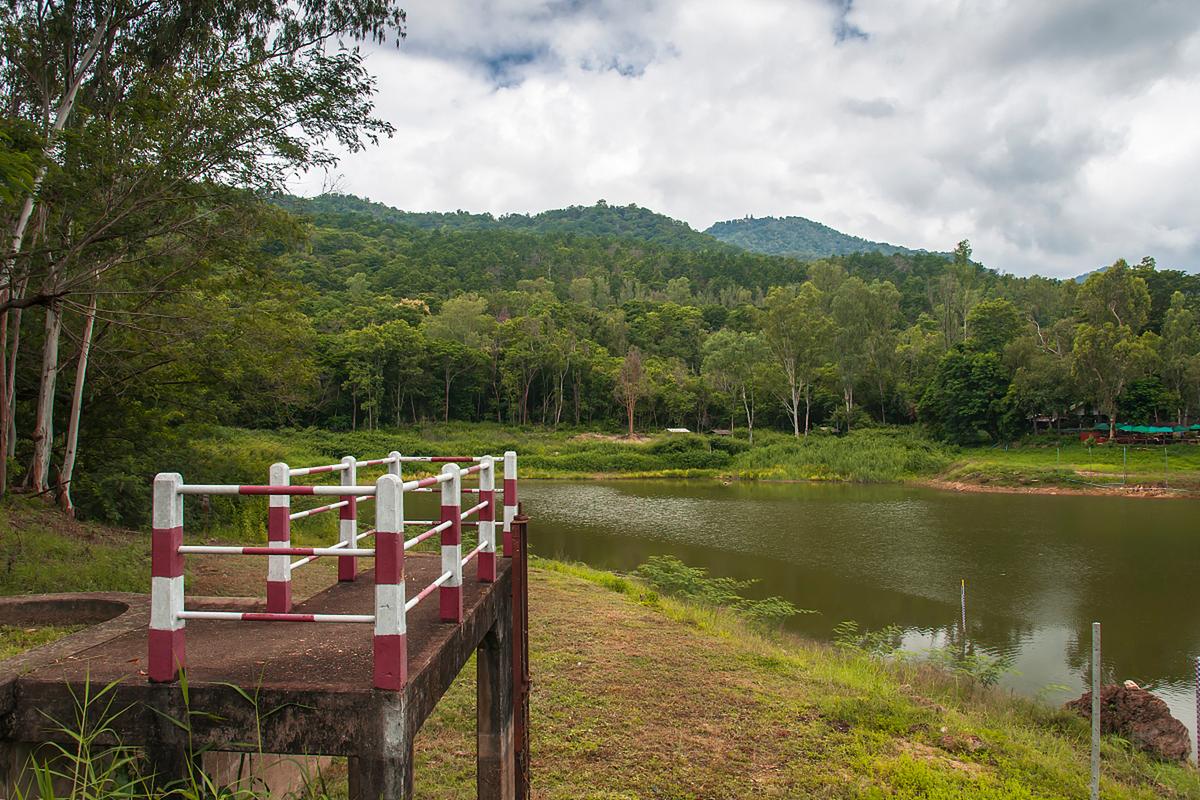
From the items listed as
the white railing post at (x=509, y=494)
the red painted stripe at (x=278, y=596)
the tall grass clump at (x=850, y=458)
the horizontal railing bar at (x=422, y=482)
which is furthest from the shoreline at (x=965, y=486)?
the red painted stripe at (x=278, y=596)

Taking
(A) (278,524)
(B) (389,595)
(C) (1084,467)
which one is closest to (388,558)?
(B) (389,595)

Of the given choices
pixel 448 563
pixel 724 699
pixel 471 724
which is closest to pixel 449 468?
pixel 448 563

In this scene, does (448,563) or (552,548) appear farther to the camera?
(552,548)

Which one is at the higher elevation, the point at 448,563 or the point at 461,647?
the point at 448,563

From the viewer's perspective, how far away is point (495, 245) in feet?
325

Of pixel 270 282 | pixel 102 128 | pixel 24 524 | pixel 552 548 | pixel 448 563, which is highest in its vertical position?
pixel 102 128

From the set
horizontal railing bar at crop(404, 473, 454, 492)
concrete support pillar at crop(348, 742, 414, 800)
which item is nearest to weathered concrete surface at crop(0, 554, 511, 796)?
concrete support pillar at crop(348, 742, 414, 800)

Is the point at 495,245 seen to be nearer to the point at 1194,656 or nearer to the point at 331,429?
the point at 331,429

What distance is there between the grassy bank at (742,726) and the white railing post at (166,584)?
7.69 feet

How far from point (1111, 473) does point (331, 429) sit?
46.1 metres

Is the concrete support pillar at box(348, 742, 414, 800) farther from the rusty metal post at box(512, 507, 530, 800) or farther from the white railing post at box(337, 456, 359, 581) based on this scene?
the white railing post at box(337, 456, 359, 581)

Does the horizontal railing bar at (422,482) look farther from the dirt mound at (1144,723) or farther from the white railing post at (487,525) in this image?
the dirt mound at (1144,723)

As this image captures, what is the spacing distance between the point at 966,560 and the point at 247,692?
1803 centimetres

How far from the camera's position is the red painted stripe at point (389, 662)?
265cm
